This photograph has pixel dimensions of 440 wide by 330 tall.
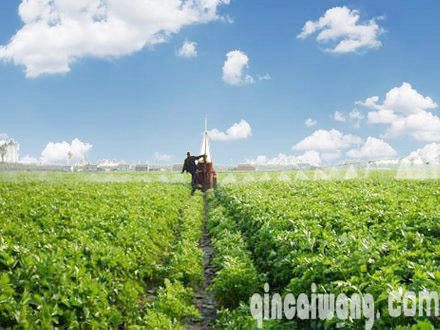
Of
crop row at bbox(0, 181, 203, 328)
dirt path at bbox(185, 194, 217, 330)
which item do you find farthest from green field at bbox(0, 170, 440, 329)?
dirt path at bbox(185, 194, 217, 330)

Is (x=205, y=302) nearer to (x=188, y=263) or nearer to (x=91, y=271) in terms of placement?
(x=188, y=263)

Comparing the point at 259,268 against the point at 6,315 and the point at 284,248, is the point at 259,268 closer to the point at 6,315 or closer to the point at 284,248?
the point at 284,248

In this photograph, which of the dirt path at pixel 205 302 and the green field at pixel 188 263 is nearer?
the green field at pixel 188 263

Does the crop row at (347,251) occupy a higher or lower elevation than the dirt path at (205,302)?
higher

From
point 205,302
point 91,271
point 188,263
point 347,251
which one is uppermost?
point 347,251

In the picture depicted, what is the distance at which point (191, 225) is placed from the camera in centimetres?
1382

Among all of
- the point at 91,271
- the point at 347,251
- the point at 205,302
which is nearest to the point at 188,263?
the point at 205,302

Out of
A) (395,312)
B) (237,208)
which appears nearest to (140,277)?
(395,312)

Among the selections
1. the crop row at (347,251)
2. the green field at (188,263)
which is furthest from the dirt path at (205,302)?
the crop row at (347,251)

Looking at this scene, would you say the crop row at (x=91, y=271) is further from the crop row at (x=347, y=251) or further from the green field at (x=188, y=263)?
the crop row at (x=347, y=251)

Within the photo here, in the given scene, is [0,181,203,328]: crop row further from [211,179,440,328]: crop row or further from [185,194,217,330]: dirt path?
[211,179,440,328]: crop row

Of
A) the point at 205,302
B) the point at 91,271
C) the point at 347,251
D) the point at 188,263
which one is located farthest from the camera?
the point at 188,263

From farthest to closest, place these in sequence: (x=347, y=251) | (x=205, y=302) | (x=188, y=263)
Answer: (x=188, y=263), (x=205, y=302), (x=347, y=251)

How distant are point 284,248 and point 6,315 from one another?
4.67 m
